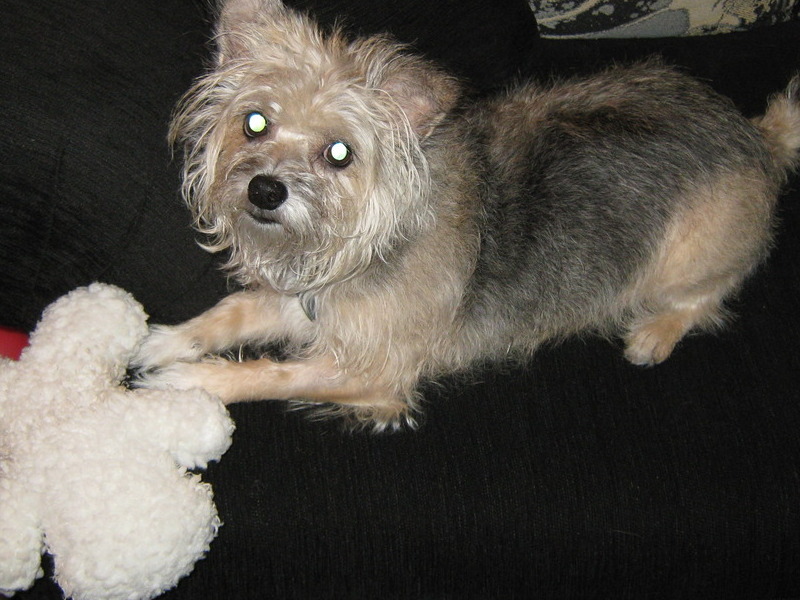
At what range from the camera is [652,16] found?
3.38 metres

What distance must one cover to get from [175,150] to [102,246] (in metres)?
0.37

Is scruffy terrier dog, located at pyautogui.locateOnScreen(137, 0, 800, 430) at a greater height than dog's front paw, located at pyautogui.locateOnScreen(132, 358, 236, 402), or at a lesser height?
greater

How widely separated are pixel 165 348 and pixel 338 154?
2.97 ft

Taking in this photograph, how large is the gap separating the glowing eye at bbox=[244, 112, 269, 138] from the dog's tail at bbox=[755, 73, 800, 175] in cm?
185

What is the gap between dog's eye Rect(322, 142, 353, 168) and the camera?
190cm

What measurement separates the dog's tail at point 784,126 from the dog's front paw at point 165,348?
7.18 ft

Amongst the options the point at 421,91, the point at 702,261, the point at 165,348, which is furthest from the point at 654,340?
the point at 165,348

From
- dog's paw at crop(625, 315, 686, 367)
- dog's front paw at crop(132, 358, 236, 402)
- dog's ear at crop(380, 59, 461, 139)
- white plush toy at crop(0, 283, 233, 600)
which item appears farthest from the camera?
dog's paw at crop(625, 315, 686, 367)

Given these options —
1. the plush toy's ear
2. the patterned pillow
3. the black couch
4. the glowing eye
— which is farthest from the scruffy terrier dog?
the patterned pillow

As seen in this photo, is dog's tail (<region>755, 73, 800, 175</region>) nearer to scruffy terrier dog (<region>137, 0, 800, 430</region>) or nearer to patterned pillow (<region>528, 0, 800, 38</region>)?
scruffy terrier dog (<region>137, 0, 800, 430</region>)

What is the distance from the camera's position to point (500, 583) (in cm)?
201

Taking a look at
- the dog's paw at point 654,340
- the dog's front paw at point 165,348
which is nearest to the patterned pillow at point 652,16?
the dog's paw at point 654,340

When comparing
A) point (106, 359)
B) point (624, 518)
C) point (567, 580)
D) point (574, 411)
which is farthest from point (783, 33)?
point (106, 359)

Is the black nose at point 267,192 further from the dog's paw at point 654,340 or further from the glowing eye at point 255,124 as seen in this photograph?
the dog's paw at point 654,340
